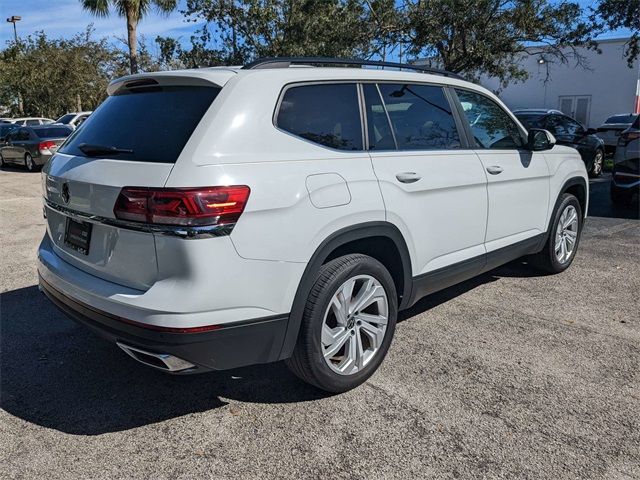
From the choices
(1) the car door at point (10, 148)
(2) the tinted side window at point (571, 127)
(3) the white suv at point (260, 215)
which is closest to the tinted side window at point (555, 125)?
(2) the tinted side window at point (571, 127)

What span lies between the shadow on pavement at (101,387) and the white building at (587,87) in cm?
2582

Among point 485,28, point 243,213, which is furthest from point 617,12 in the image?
point 243,213

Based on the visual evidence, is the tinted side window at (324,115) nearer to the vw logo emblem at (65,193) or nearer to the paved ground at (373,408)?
the vw logo emblem at (65,193)

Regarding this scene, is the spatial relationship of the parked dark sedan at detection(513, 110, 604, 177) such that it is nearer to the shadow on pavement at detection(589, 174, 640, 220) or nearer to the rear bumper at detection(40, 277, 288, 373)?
the shadow on pavement at detection(589, 174, 640, 220)

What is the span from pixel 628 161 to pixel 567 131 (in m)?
4.57

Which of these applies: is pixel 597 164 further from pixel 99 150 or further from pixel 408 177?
pixel 99 150

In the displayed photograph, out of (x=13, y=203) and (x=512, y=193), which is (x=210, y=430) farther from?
(x=13, y=203)

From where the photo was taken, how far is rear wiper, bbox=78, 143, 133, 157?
9.46ft

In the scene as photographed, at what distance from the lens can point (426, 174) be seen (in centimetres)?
355

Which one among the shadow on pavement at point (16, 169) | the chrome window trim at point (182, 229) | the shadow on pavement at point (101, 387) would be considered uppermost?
the chrome window trim at point (182, 229)

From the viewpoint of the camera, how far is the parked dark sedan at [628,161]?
27.0 feet

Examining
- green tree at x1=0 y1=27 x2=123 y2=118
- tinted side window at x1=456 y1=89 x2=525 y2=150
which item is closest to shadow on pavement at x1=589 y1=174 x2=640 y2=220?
tinted side window at x1=456 y1=89 x2=525 y2=150

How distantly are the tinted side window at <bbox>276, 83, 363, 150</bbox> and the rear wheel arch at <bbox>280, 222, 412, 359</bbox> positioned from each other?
50cm

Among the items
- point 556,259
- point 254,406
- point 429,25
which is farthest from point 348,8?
point 254,406
